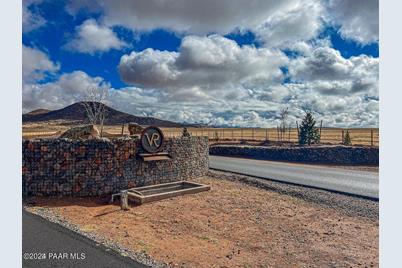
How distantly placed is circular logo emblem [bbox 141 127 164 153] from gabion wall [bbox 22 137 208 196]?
13.6 inches

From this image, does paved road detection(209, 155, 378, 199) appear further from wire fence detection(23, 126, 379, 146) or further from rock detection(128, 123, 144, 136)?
wire fence detection(23, 126, 379, 146)

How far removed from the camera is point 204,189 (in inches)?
536

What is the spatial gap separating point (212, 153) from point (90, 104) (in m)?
12.0

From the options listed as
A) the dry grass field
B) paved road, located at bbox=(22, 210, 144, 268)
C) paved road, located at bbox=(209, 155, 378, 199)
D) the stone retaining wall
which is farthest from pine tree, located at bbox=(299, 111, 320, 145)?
paved road, located at bbox=(22, 210, 144, 268)

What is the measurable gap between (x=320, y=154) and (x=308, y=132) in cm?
683

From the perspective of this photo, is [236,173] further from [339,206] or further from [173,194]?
[339,206]

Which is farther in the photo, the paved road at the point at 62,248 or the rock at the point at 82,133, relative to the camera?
the rock at the point at 82,133

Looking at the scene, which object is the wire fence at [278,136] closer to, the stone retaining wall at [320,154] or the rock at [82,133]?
the stone retaining wall at [320,154]

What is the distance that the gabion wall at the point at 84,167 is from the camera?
11695 millimetres

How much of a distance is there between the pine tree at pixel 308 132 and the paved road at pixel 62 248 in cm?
2516

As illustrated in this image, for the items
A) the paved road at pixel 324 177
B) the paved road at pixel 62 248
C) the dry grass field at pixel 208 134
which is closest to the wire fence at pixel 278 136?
the dry grass field at pixel 208 134

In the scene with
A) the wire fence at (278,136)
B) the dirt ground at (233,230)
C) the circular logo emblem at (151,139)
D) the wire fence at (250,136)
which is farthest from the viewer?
the wire fence at (278,136)

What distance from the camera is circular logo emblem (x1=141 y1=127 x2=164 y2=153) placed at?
13.6m

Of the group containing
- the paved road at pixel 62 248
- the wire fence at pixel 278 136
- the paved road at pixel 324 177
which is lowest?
the paved road at pixel 62 248
